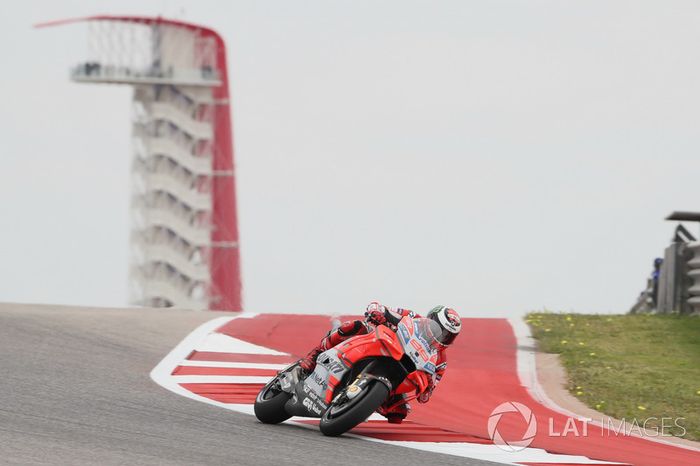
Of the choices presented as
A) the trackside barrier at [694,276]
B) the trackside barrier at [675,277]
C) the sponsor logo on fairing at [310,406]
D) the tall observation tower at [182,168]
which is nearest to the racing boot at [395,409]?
the sponsor logo on fairing at [310,406]

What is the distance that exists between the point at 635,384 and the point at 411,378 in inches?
172

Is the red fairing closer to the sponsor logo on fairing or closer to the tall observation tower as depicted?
the sponsor logo on fairing

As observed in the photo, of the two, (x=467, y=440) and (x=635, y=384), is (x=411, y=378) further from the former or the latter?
(x=635, y=384)

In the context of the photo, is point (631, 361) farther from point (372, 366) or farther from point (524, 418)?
point (372, 366)

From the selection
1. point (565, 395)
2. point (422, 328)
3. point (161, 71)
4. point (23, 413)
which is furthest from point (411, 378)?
point (161, 71)

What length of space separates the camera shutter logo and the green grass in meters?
0.77

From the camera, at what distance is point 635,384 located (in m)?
13.7

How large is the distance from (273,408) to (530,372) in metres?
5.08

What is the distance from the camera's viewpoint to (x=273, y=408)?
10320 mm

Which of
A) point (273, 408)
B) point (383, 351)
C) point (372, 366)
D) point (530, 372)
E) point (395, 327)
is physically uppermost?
point (395, 327)

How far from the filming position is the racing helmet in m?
10.1

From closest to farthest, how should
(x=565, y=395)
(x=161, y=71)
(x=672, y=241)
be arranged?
(x=565, y=395), (x=672, y=241), (x=161, y=71)

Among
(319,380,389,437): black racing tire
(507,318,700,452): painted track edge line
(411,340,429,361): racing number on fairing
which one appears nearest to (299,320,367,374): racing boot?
(411,340,429,361): racing number on fairing

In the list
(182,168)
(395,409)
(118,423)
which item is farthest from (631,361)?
(182,168)
